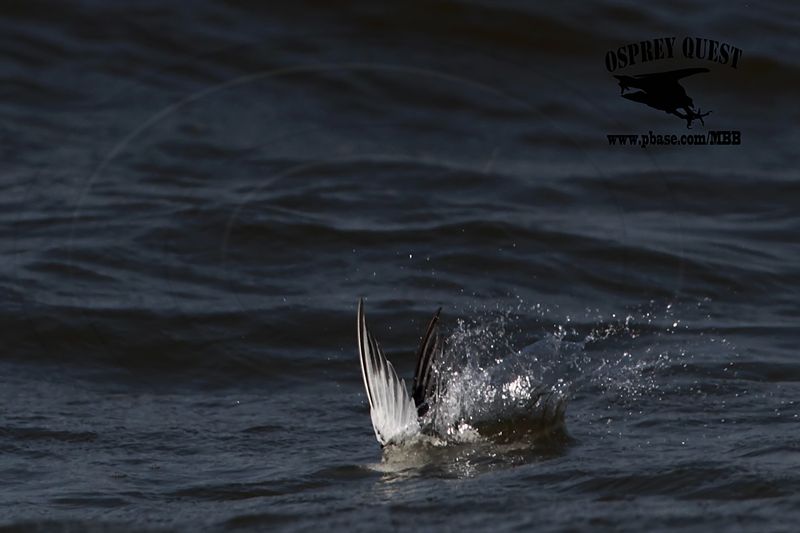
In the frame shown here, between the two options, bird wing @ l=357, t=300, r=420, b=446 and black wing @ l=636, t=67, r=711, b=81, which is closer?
bird wing @ l=357, t=300, r=420, b=446

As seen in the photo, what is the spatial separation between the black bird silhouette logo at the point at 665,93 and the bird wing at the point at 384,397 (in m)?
4.85

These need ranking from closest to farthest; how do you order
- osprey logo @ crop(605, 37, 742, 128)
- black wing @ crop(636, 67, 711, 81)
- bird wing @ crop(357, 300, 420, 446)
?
bird wing @ crop(357, 300, 420, 446)
osprey logo @ crop(605, 37, 742, 128)
black wing @ crop(636, 67, 711, 81)

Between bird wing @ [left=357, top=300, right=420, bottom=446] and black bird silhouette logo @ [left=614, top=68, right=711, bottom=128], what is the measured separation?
4852 millimetres

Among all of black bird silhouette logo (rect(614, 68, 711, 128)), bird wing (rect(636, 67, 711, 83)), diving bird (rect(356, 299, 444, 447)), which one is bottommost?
diving bird (rect(356, 299, 444, 447))

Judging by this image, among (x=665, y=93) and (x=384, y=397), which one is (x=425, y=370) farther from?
(x=665, y=93)

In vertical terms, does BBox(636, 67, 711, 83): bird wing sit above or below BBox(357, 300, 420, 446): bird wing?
above

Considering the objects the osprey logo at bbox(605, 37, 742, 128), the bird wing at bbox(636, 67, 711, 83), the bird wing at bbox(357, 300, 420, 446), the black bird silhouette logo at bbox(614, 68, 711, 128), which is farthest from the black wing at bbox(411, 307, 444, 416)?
the bird wing at bbox(636, 67, 711, 83)

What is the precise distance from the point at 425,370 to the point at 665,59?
5.14 m

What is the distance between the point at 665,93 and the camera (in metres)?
8.57

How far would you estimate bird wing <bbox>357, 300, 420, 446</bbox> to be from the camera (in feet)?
12.1

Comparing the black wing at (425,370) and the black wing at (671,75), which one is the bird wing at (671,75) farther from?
the black wing at (425,370)

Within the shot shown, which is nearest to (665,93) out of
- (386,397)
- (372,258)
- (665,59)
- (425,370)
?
(665,59)

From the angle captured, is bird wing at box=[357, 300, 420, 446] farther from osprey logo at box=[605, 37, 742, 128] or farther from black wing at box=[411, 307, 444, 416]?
osprey logo at box=[605, 37, 742, 128]

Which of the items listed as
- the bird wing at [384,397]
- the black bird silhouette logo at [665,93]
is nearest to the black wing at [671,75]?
the black bird silhouette logo at [665,93]
